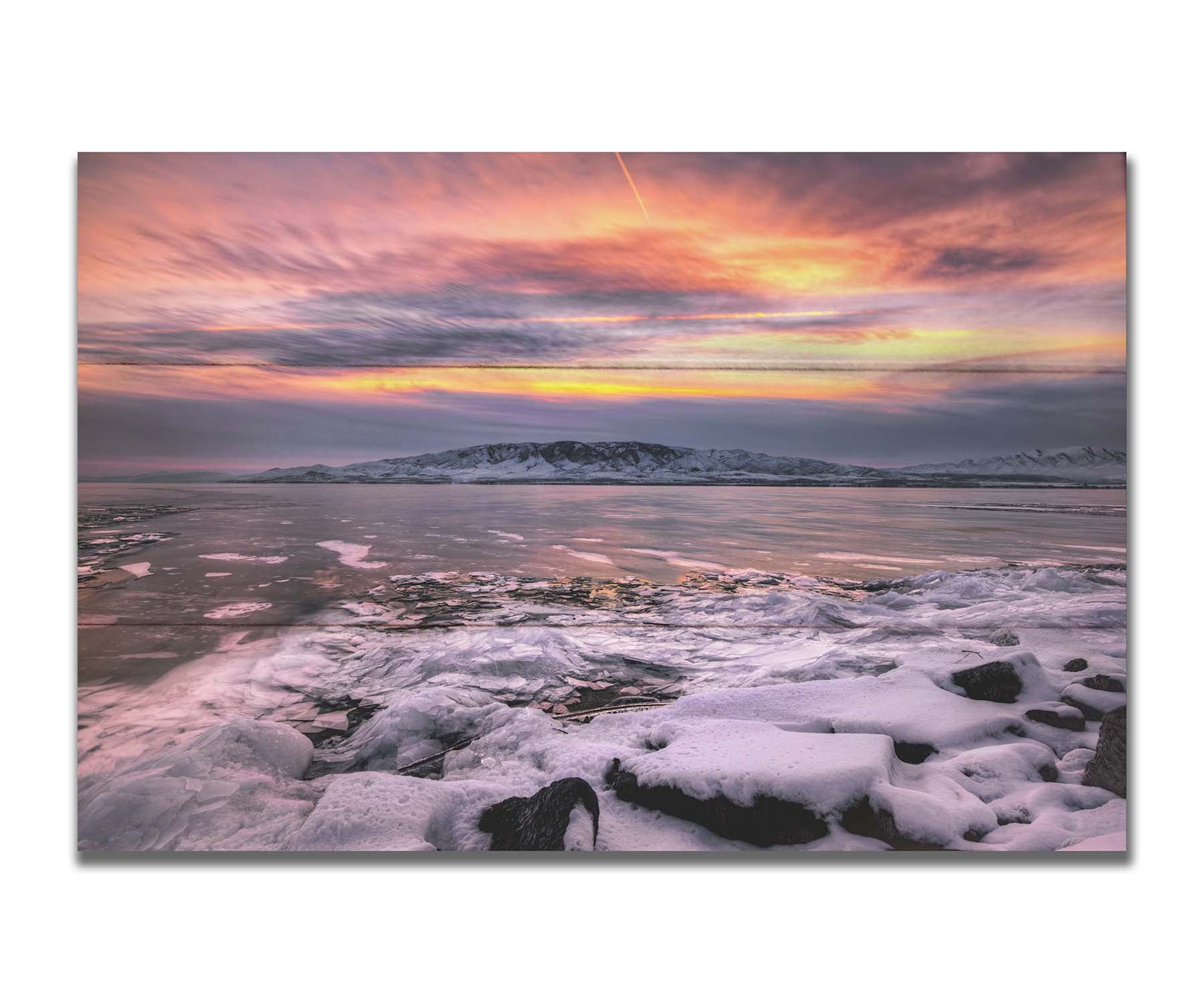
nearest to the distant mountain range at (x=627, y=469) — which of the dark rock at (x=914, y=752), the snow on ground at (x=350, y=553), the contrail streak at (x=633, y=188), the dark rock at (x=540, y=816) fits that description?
the snow on ground at (x=350, y=553)

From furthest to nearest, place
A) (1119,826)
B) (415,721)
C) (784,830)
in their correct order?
(415,721)
(1119,826)
(784,830)

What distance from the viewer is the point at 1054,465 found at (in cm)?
263

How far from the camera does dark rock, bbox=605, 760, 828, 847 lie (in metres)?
2.03

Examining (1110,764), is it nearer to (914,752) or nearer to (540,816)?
(914,752)

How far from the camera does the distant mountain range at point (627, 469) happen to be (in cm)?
279

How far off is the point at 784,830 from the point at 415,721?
51.8 inches

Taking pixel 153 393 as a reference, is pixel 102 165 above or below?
above

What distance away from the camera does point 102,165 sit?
2.37 m

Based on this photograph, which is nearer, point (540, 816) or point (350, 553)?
point (540, 816)

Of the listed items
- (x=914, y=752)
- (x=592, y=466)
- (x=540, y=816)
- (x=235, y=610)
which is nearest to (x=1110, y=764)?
(x=914, y=752)

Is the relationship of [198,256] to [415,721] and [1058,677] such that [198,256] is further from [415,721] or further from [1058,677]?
[1058,677]

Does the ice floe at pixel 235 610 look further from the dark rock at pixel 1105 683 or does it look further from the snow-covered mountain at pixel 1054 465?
the dark rock at pixel 1105 683

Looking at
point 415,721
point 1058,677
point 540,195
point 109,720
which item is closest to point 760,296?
point 540,195

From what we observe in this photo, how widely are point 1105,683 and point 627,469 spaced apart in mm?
1978
